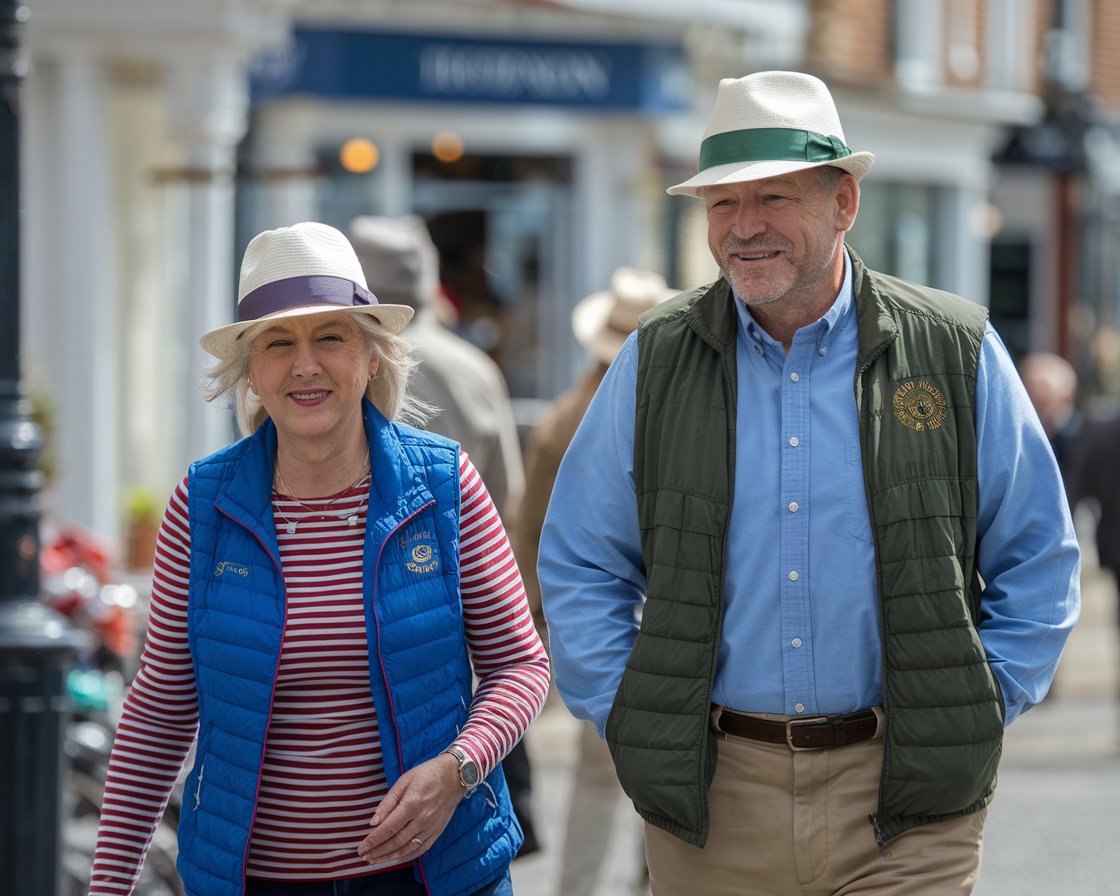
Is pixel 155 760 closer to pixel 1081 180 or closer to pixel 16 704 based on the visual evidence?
pixel 16 704

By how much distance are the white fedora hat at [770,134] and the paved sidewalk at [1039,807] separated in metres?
2.96

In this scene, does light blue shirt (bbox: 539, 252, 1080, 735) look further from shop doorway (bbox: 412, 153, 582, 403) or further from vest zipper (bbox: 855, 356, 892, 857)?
shop doorway (bbox: 412, 153, 582, 403)

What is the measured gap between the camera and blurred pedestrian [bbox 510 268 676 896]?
20.0ft

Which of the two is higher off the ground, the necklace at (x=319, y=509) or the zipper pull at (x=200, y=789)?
the necklace at (x=319, y=509)

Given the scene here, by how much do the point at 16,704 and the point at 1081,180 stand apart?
19.7 metres

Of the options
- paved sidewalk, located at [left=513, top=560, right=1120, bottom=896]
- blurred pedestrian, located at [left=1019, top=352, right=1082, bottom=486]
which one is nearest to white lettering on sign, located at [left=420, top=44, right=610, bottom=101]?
blurred pedestrian, located at [left=1019, top=352, right=1082, bottom=486]

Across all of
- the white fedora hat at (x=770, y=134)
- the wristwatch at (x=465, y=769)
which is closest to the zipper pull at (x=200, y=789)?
the wristwatch at (x=465, y=769)

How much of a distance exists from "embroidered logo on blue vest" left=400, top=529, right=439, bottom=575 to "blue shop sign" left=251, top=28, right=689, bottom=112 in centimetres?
1068

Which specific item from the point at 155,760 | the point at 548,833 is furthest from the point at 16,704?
the point at 548,833

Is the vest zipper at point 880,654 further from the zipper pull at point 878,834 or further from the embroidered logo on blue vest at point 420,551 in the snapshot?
the embroidered logo on blue vest at point 420,551

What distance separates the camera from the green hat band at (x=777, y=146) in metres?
3.57

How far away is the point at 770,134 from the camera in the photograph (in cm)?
358

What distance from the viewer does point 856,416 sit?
3.54m

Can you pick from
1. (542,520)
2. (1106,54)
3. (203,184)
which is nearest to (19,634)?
(542,520)
